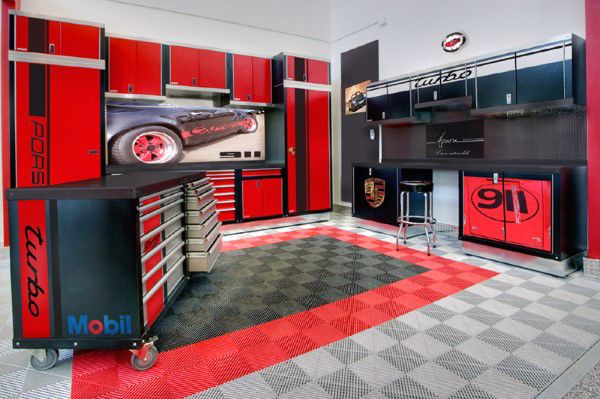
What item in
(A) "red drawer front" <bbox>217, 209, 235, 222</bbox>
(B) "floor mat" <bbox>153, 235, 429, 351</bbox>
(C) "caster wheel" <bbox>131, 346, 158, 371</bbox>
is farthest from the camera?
(A) "red drawer front" <bbox>217, 209, 235, 222</bbox>

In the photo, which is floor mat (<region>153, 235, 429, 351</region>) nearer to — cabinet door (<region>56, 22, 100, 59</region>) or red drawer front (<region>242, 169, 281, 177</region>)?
red drawer front (<region>242, 169, 281, 177</region>)

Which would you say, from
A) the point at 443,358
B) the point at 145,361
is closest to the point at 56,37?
the point at 145,361

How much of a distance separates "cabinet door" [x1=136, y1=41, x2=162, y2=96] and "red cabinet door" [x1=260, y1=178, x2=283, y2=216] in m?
1.91

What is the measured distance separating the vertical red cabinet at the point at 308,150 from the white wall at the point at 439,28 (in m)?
1.22

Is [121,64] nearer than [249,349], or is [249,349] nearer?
[249,349]

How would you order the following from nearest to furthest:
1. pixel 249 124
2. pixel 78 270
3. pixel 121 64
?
pixel 78 270
pixel 121 64
pixel 249 124

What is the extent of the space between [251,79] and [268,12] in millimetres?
1613

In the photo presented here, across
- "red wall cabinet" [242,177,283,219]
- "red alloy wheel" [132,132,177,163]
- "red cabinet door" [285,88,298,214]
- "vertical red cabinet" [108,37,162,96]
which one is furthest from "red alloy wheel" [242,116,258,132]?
"vertical red cabinet" [108,37,162,96]

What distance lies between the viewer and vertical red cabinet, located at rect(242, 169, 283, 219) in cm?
543

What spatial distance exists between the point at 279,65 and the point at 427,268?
3.86m

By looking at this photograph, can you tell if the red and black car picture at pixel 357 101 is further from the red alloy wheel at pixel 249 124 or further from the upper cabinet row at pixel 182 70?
the red alloy wheel at pixel 249 124

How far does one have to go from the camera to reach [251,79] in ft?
18.8

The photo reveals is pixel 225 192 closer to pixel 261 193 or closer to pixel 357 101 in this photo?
pixel 261 193

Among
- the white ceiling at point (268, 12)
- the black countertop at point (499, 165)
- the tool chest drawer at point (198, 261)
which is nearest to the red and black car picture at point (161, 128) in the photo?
the white ceiling at point (268, 12)
